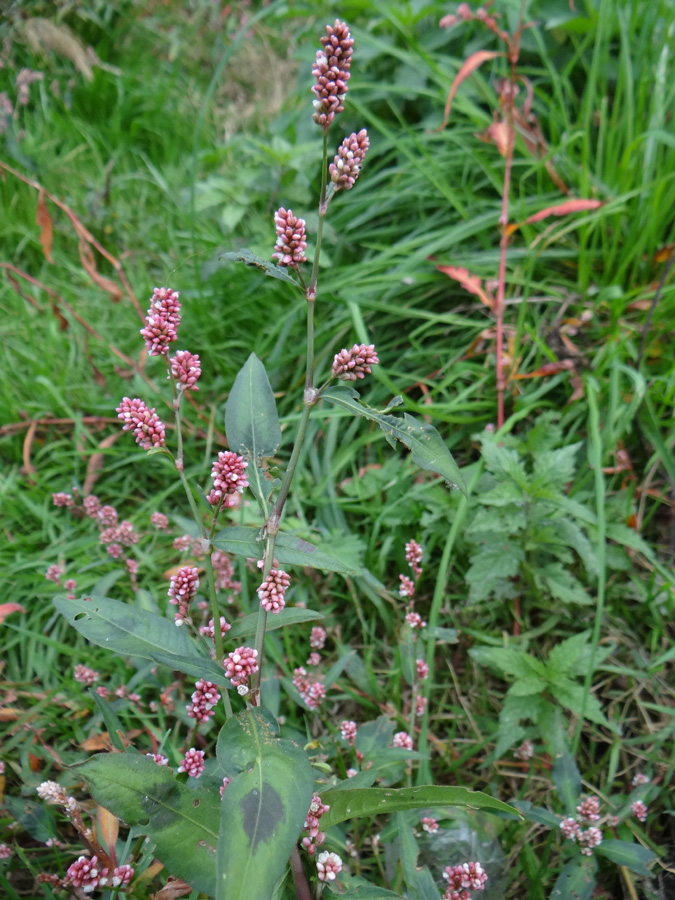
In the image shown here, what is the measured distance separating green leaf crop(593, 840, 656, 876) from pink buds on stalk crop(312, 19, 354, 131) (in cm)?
150

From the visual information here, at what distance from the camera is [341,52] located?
0.89 m

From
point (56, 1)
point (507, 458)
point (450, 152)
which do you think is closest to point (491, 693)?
point (507, 458)

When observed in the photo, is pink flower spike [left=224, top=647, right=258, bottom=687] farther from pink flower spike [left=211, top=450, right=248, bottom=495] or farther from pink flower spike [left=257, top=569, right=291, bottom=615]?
pink flower spike [left=211, top=450, right=248, bottom=495]

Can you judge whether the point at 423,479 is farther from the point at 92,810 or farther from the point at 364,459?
the point at 92,810

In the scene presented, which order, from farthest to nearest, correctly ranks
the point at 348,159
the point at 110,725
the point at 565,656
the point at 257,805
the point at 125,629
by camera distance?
the point at 565,656
the point at 110,725
the point at 125,629
the point at 348,159
the point at 257,805

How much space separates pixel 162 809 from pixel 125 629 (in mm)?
284

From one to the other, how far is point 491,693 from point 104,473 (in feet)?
4.92

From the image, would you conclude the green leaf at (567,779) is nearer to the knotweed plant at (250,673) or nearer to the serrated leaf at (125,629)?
the knotweed plant at (250,673)

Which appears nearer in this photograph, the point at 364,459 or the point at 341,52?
the point at 341,52

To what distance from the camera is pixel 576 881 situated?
1300 millimetres

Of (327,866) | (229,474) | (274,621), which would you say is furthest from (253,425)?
(327,866)

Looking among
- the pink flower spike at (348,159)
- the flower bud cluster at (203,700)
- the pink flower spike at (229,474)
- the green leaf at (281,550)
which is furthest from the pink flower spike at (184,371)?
the flower bud cluster at (203,700)

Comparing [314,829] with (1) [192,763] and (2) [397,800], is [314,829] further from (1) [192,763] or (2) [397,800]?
(1) [192,763]

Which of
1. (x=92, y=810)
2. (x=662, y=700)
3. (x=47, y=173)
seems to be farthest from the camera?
(x=47, y=173)
